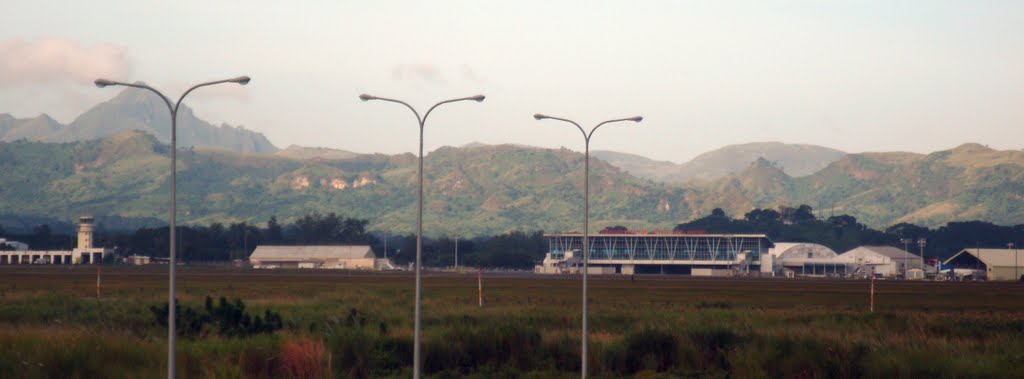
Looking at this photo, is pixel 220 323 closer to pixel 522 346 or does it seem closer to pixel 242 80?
pixel 522 346

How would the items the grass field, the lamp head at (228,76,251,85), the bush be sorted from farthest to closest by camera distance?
the bush → the grass field → the lamp head at (228,76,251,85)

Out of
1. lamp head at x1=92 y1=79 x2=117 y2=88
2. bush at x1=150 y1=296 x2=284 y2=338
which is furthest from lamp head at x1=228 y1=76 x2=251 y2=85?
bush at x1=150 y1=296 x2=284 y2=338

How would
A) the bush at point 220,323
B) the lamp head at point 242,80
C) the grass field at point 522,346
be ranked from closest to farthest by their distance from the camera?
1. the lamp head at point 242,80
2. the grass field at point 522,346
3. the bush at point 220,323

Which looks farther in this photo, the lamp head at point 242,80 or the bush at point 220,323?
the bush at point 220,323

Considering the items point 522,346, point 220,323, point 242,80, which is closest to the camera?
point 242,80

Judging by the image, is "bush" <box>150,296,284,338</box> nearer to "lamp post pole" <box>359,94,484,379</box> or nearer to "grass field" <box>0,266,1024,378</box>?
"grass field" <box>0,266,1024,378</box>

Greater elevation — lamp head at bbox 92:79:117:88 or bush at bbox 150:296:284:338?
lamp head at bbox 92:79:117:88

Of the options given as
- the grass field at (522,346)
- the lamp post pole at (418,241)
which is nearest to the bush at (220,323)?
the grass field at (522,346)

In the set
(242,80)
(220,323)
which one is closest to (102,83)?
(242,80)

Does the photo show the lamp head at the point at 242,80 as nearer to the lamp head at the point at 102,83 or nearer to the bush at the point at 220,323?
the lamp head at the point at 102,83

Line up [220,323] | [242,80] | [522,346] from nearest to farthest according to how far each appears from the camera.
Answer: [242,80] → [522,346] → [220,323]

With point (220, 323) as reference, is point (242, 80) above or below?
above

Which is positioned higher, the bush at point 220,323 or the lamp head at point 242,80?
the lamp head at point 242,80

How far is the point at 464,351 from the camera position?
53844 millimetres
